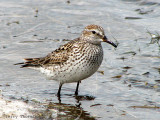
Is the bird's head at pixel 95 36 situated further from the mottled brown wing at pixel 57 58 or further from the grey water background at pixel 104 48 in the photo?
the grey water background at pixel 104 48

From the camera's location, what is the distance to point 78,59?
8508 mm

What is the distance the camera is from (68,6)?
15938mm

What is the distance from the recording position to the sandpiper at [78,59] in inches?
334

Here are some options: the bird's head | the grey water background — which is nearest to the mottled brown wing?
the bird's head

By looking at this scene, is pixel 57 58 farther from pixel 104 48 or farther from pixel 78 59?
pixel 104 48

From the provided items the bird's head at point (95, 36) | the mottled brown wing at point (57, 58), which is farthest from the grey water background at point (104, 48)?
the bird's head at point (95, 36)

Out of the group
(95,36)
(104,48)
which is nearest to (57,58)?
(95,36)

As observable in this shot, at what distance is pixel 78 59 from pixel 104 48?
375 cm

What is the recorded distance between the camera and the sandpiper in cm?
849

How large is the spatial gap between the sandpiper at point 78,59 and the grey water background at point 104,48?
22.6 inches

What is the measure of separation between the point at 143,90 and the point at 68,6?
7.50m

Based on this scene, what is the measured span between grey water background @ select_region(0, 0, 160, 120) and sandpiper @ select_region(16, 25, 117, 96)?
58cm

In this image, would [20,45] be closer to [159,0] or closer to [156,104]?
[156,104]

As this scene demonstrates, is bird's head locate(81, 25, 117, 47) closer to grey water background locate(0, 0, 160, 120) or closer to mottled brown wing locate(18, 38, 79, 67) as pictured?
mottled brown wing locate(18, 38, 79, 67)
